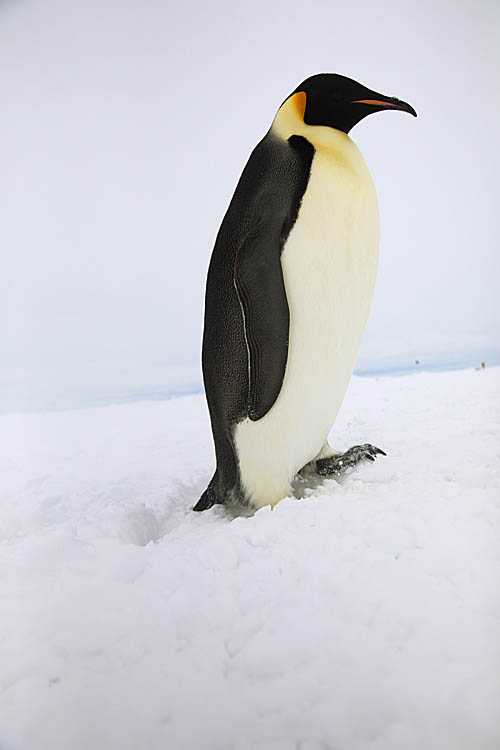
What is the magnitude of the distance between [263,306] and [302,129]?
370mm

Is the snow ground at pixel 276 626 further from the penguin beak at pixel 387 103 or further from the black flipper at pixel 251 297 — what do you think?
the penguin beak at pixel 387 103

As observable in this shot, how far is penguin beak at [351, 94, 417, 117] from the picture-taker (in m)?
1.06

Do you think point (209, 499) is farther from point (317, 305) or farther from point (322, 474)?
point (317, 305)

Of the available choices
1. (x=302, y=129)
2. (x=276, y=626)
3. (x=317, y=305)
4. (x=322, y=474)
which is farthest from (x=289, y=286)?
(x=276, y=626)

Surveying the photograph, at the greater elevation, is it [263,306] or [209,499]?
[263,306]

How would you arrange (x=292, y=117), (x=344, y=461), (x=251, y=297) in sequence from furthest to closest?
(x=344, y=461) < (x=292, y=117) < (x=251, y=297)

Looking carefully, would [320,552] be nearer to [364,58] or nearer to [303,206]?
[303,206]

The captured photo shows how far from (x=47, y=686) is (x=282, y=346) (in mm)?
634

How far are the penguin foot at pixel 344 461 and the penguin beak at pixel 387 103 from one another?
0.68 metres

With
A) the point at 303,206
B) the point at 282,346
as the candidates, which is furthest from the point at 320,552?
the point at 303,206

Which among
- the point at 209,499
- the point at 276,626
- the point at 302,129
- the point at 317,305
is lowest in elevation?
the point at 209,499

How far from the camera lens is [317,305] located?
1.10 metres

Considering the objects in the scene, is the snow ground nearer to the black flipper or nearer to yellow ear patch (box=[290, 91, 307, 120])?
the black flipper

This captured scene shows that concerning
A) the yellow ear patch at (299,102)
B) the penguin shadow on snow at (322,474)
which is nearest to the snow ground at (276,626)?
the penguin shadow on snow at (322,474)
